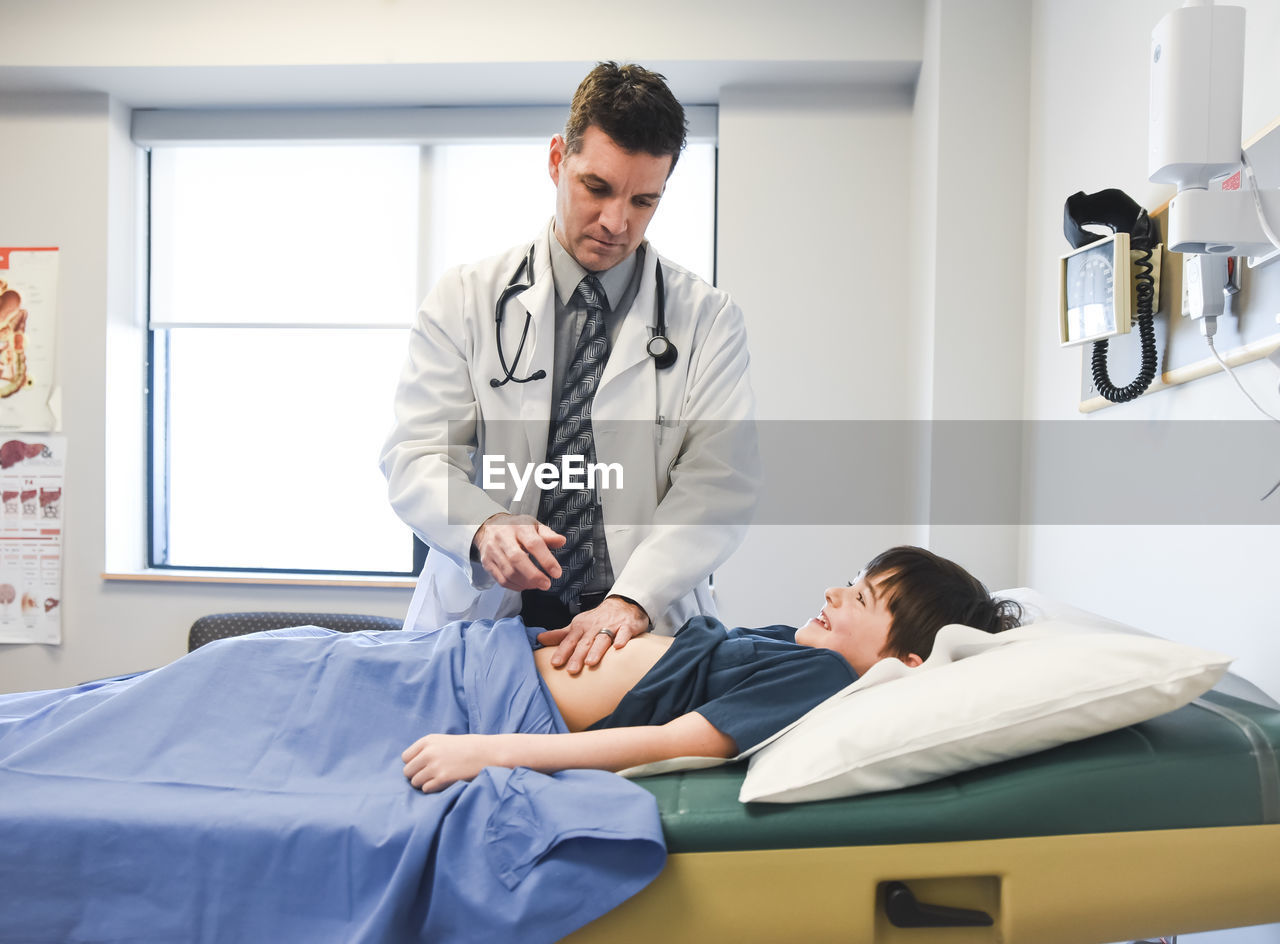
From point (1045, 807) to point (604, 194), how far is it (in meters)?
1.07

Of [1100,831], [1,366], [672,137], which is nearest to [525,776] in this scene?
[1100,831]

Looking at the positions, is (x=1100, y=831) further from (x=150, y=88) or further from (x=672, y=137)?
(x=150, y=88)

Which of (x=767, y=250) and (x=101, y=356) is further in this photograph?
(x=101, y=356)

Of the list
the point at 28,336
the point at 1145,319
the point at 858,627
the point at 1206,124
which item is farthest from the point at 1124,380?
the point at 28,336

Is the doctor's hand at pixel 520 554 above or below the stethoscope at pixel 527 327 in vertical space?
below

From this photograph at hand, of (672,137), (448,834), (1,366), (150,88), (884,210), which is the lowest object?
(448,834)

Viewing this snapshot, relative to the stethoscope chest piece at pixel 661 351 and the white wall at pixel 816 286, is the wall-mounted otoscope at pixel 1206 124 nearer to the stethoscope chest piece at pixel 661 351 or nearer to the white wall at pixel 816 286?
the stethoscope chest piece at pixel 661 351

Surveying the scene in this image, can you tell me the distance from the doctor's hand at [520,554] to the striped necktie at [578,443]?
0.66 feet

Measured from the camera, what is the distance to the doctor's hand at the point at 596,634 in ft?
4.22

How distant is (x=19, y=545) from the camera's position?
308cm

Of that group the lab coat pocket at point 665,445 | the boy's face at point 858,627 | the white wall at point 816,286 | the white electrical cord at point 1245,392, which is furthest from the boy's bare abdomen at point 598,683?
the white wall at point 816,286

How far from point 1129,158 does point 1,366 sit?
3.30m

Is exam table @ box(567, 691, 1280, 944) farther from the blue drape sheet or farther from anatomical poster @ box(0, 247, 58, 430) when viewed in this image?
anatomical poster @ box(0, 247, 58, 430)

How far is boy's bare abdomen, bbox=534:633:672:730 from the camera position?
1251 millimetres
